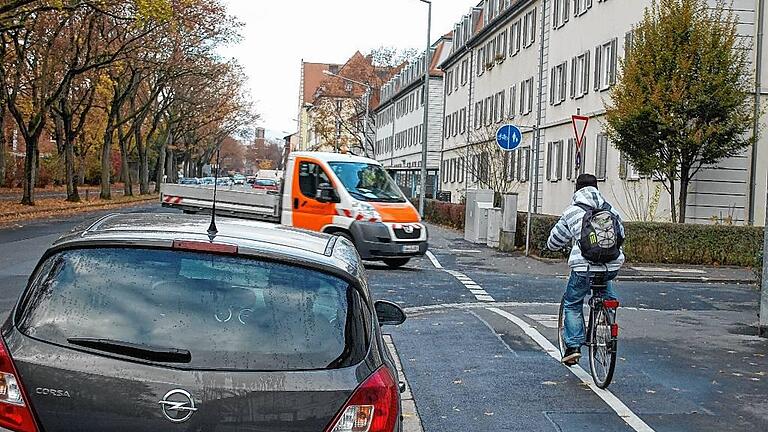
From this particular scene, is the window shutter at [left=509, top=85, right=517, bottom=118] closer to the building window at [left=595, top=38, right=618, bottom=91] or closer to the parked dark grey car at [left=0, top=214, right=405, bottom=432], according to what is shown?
the building window at [left=595, top=38, right=618, bottom=91]

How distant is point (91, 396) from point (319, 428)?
0.80 meters

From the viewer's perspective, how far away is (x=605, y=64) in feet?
111

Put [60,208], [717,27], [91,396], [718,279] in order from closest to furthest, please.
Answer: [91,396]
[718,279]
[717,27]
[60,208]

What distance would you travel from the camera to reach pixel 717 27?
24.9 m

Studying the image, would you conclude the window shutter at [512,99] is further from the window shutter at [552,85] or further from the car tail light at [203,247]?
the car tail light at [203,247]

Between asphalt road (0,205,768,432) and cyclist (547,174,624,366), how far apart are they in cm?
36

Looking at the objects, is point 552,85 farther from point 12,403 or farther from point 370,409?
point 12,403

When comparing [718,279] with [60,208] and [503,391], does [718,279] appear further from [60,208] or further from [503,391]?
[60,208]

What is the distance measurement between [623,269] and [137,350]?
733 inches

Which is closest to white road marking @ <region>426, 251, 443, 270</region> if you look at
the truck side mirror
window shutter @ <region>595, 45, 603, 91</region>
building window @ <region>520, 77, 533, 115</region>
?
the truck side mirror

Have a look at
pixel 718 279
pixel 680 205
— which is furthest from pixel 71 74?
pixel 718 279

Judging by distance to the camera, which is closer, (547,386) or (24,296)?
(24,296)

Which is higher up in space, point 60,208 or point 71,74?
point 71,74

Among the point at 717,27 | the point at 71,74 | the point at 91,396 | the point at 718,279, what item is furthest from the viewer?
the point at 71,74
